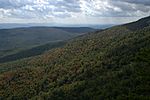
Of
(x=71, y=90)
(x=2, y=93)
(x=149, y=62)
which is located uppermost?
(x=149, y=62)

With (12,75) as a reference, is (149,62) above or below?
above

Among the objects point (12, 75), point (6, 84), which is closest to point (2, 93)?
point (6, 84)

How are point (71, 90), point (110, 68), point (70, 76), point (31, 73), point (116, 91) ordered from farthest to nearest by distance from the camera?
point (31, 73) → point (70, 76) → point (110, 68) → point (71, 90) → point (116, 91)

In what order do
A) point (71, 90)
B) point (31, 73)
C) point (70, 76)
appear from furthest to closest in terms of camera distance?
point (31, 73)
point (70, 76)
point (71, 90)

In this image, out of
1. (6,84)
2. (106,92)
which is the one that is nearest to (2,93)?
(6,84)

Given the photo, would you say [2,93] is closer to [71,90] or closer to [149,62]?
[71,90]

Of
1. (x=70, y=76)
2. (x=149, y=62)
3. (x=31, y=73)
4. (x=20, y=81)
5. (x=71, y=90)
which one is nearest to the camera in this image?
(x=149, y=62)

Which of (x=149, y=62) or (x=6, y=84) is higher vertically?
(x=149, y=62)

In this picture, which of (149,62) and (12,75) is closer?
(149,62)

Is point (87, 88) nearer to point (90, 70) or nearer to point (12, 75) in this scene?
point (90, 70)
